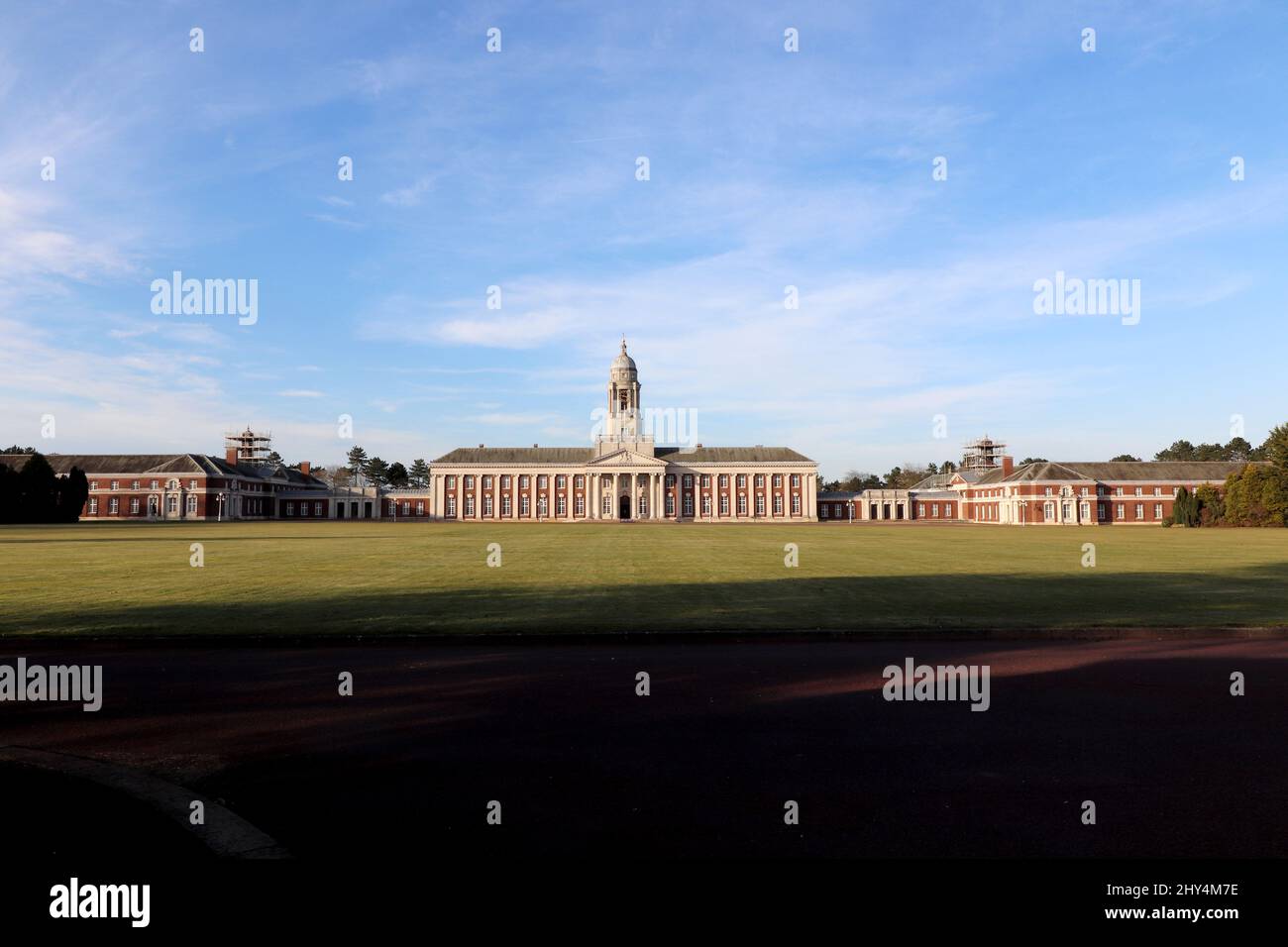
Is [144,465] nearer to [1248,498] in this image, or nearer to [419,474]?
[419,474]

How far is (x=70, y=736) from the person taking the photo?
8406 mm

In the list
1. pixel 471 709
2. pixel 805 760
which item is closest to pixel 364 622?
pixel 471 709

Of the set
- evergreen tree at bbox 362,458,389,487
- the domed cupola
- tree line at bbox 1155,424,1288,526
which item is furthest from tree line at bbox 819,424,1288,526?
evergreen tree at bbox 362,458,389,487

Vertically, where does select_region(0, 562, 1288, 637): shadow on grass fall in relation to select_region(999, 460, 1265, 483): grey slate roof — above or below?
below

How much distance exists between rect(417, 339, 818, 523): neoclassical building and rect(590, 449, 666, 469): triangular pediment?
0.54 ft

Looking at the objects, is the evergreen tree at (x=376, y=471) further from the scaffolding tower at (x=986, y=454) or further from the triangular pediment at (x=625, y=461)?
the scaffolding tower at (x=986, y=454)

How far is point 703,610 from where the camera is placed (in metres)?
17.2

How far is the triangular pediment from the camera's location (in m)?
136

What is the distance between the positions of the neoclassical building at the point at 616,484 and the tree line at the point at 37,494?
52.7 metres

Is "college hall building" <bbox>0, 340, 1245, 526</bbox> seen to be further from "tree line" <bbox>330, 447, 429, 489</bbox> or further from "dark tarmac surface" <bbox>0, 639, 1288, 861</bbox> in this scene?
"dark tarmac surface" <bbox>0, 639, 1288, 861</bbox>

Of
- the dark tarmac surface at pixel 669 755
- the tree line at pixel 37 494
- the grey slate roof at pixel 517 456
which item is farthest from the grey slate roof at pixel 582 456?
the dark tarmac surface at pixel 669 755

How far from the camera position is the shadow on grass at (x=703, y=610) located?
1477 cm

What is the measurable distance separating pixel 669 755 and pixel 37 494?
328 feet
